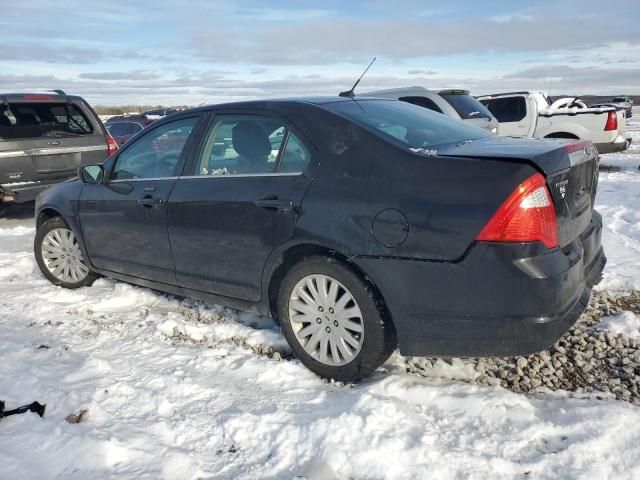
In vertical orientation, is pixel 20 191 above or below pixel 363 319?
above

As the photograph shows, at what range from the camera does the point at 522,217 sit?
2.55 meters

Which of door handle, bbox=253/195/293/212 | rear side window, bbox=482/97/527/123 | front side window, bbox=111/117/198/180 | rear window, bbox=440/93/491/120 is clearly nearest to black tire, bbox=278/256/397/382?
door handle, bbox=253/195/293/212

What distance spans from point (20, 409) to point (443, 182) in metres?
2.53

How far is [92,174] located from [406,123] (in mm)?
2735

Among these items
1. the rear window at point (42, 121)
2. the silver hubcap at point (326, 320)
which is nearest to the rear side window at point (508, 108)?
the rear window at point (42, 121)

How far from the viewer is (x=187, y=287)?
3982mm

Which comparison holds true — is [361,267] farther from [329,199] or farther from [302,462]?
[302,462]

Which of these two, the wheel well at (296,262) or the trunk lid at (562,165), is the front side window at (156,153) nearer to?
the wheel well at (296,262)

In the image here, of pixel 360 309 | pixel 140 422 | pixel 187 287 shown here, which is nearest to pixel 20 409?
pixel 140 422

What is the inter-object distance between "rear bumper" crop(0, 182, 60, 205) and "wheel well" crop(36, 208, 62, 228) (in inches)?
99.4

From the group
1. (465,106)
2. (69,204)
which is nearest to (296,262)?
(69,204)

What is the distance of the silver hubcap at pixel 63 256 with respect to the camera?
5027mm

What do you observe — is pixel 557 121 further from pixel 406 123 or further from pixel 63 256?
pixel 63 256

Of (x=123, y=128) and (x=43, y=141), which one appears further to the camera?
(x=123, y=128)
